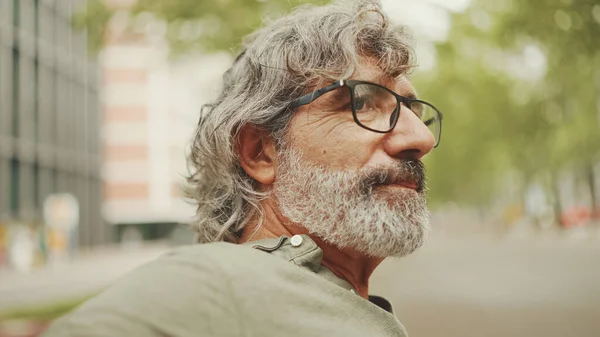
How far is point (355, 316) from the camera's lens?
1.72 m

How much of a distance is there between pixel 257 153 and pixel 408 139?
46cm

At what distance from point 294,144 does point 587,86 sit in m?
25.6

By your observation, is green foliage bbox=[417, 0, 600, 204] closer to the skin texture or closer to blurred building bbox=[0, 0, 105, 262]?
the skin texture

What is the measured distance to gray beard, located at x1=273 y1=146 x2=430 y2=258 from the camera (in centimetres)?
191

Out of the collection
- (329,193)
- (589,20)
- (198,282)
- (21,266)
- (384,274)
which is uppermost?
(589,20)

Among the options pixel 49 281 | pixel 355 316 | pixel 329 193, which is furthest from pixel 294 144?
pixel 49 281

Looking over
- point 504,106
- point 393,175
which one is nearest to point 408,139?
point 393,175

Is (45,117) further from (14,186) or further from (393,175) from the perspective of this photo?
(393,175)

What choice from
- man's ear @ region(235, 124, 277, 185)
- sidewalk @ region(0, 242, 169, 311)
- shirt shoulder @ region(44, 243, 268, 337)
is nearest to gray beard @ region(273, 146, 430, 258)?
man's ear @ region(235, 124, 277, 185)

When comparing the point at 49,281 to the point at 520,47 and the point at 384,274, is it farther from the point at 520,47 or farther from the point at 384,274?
the point at 520,47

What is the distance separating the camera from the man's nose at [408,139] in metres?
1.94

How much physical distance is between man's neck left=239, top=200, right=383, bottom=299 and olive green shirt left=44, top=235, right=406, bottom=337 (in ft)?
0.61

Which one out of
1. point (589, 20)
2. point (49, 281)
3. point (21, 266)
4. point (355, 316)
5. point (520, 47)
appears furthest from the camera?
point (21, 266)

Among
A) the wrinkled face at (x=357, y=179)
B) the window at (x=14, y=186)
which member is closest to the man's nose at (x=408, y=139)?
the wrinkled face at (x=357, y=179)
